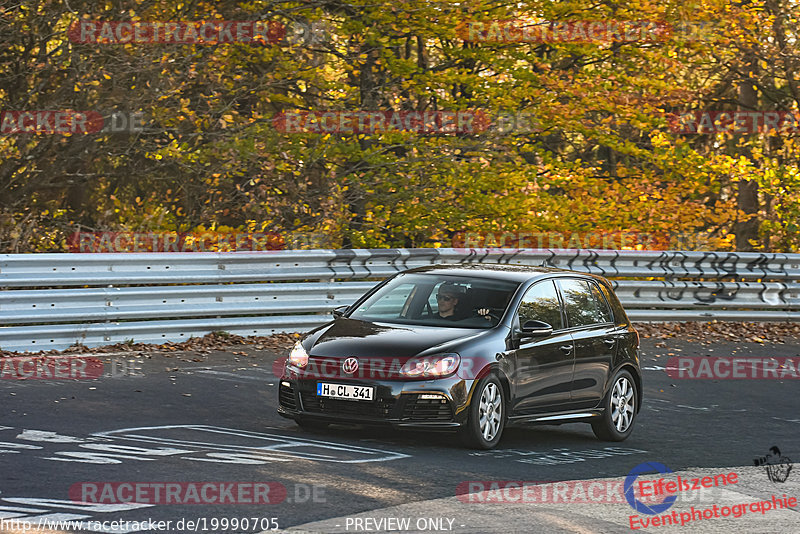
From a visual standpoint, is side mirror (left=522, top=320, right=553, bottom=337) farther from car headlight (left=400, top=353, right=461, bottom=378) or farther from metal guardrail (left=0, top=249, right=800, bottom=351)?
metal guardrail (left=0, top=249, right=800, bottom=351)

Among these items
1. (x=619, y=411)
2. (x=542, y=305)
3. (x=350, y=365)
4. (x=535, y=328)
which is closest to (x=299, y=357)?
(x=350, y=365)

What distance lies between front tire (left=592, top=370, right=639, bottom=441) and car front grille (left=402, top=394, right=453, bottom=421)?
208cm

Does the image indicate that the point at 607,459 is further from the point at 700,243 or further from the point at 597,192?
the point at 700,243

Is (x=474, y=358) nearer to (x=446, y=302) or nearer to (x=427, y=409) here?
(x=427, y=409)

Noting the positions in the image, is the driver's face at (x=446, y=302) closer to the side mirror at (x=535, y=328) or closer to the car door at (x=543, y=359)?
the car door at (x=543, y=359)

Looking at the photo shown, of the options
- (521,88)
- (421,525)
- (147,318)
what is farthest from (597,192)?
(421,525)

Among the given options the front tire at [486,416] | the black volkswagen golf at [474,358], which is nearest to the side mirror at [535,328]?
the black volkswagen golf at [474,358]

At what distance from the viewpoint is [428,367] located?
370 inches

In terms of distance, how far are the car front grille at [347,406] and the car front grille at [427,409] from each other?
0.13m

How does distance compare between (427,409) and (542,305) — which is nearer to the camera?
(427,409)

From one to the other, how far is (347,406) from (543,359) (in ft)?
5.97

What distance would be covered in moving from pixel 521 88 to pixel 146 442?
50.0ft

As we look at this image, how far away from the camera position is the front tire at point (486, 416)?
9375 mm

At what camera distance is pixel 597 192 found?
23469mm
